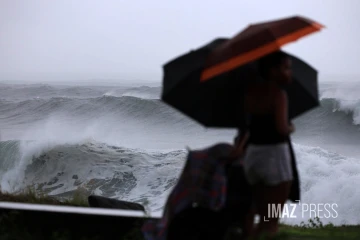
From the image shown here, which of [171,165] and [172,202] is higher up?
[172,202]

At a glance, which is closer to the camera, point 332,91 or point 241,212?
point 241,212

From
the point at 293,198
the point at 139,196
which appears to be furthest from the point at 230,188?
the point at 139,196

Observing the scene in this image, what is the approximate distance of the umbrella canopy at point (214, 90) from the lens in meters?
3.96

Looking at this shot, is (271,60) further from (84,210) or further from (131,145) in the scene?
(131,145)

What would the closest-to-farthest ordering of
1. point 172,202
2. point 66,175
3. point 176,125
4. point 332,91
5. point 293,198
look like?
1. point 172,202
2. point 293,198
3. point 66,175
4. point 176,125
5. point 332,91

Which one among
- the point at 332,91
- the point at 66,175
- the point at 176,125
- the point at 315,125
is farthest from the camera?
the point at 332,91

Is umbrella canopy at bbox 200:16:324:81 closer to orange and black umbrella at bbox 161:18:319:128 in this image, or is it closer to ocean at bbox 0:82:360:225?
orange and black umbrella at bbox 161:18:319:128

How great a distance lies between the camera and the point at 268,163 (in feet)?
12.3

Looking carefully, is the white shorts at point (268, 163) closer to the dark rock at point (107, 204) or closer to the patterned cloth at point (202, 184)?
the patterned cloth at point (202, 184)

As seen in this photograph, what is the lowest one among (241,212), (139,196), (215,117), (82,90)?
(82,90)

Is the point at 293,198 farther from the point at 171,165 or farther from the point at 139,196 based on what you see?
the point at 171,165

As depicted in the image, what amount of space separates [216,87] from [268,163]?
721 millimetres

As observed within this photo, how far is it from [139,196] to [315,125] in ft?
42.1

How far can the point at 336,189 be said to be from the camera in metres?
13.2
